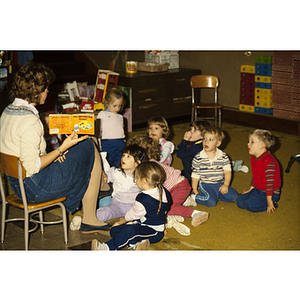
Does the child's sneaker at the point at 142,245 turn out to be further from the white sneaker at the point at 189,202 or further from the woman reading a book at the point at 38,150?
the white sneaker at the point at 189,202

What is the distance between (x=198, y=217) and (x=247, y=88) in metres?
3.92

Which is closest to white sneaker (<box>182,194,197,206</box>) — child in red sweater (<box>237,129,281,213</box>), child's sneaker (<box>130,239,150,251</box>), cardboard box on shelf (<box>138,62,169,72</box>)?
child in red sweater (<box>237,129,281,213</box>)

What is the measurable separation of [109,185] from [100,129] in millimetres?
905

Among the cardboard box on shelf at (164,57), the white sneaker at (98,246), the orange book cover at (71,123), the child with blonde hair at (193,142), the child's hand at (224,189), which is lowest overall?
the white sneaker at (98,246)

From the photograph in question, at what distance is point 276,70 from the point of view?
591 cm

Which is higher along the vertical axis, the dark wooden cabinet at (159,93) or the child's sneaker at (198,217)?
the dark wooden cabinet at (159,93)

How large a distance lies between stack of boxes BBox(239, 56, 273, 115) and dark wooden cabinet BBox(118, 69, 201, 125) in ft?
2.94

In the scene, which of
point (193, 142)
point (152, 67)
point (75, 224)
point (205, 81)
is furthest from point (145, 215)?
point (152, 67)

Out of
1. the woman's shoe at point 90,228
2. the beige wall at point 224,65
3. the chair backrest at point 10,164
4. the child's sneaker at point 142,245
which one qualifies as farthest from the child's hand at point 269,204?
the beige wall at point 224,65

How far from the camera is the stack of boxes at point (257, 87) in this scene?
6066mm

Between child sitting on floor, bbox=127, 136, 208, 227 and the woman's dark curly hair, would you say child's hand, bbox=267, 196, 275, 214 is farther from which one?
the woman's dark curly hair

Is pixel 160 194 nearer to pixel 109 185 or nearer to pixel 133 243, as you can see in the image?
pixel 133 243

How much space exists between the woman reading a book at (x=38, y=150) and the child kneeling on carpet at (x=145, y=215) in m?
0.37

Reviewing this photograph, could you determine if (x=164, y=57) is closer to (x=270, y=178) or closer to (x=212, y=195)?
(x=212, y=195)
